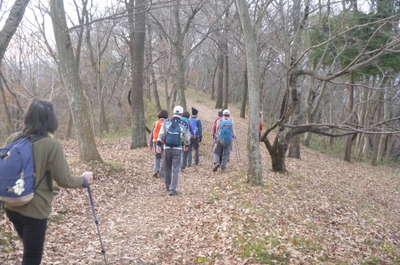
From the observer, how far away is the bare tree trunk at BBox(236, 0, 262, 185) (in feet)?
29.1

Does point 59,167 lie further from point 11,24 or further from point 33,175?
point 11,24

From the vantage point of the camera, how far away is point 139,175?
35.8 feet

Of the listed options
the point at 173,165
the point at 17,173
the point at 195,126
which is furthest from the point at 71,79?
the point at 17,173

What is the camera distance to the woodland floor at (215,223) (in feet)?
18.0

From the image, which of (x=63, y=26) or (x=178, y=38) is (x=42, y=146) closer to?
(x=63, y=26)

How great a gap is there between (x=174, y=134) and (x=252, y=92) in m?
2.43

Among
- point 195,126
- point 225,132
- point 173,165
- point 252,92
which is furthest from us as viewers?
point 195,126

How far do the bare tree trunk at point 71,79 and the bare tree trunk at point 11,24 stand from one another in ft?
13.8

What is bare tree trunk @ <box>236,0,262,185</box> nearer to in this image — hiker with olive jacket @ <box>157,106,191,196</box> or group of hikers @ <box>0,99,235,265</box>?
hiker with olive jacket @ <box>157,106,191,196</box>

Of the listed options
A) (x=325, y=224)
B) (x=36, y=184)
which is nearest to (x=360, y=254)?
(x=325, y=224)

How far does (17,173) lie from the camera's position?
288cm

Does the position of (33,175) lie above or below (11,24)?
below

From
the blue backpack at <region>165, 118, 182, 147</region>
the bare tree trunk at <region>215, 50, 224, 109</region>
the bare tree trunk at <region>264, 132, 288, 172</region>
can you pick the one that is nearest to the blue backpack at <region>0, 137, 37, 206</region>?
the blue backpack at <region>165, 118, 182, 147</region>

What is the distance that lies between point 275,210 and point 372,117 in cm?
1977
